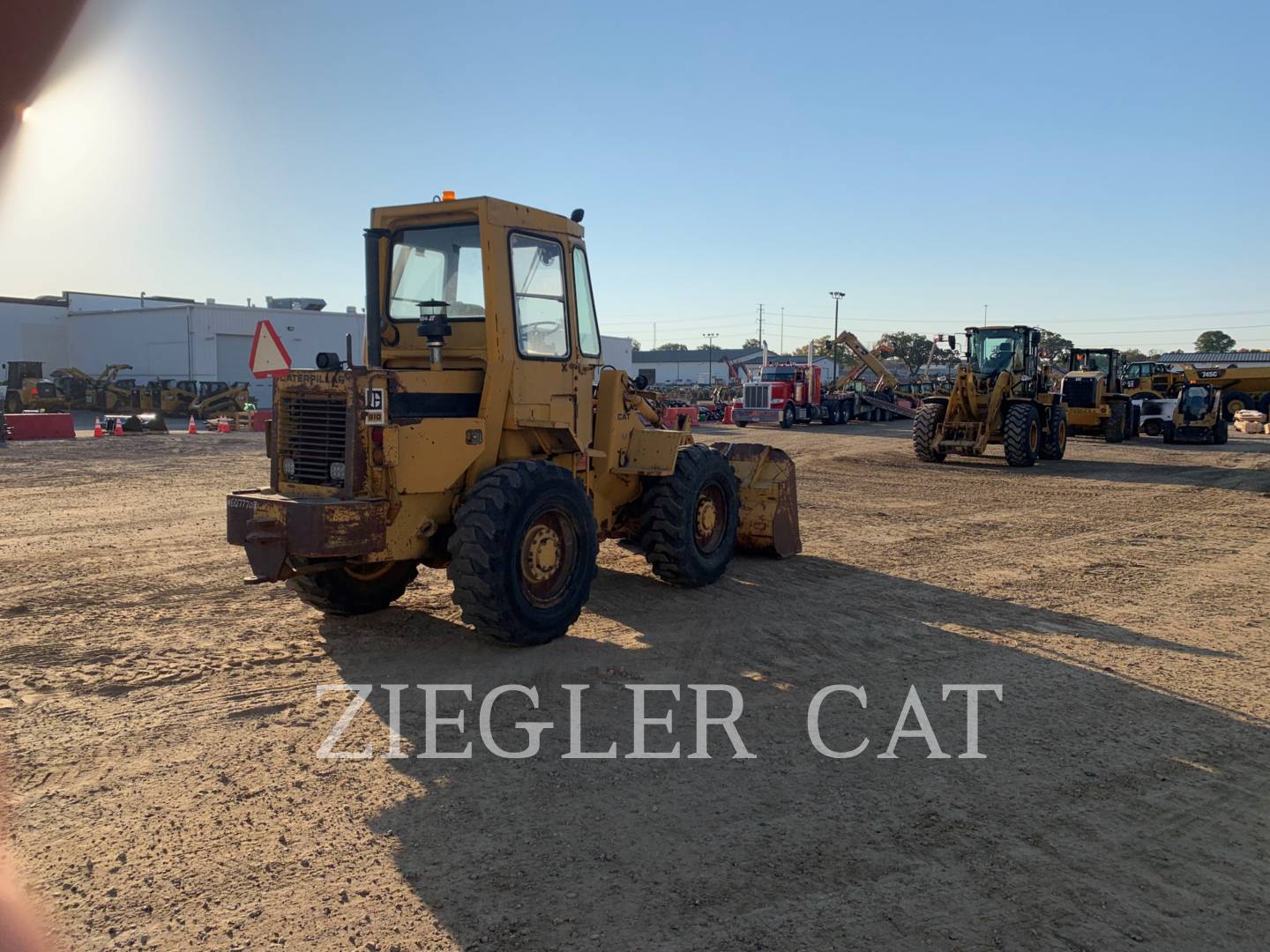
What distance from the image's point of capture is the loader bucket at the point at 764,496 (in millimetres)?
9445

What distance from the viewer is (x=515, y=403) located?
22.0 feet

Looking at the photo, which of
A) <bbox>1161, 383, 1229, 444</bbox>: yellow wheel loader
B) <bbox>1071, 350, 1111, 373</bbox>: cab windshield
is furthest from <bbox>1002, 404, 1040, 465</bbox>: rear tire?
<bbox>1071, 350, 1111, 373</bbox>: cab windshield

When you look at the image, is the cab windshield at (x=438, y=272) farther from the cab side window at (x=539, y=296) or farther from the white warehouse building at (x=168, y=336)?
the white warehouse building at (x=168, y=336)

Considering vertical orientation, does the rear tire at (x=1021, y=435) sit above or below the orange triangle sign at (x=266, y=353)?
below

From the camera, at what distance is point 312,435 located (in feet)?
20.7

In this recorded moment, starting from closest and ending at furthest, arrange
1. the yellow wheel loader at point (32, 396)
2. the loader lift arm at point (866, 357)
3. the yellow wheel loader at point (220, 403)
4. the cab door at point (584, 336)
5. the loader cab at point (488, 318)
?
1. the loader cab at point (488, 318)
2. the cab door at point (584, 336)
3. the yellow wheel loader at point (220, 403)
4. the yellow wheel loader at point (32, 396)
5. the loader lift arm at point (866, 357)

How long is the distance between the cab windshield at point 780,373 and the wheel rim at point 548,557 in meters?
30.8

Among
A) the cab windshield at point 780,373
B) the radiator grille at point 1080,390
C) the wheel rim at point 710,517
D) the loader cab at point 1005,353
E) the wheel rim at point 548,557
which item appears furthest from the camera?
the cab windshield at point 780,373

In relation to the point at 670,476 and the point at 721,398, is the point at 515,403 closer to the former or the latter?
the point at 670,476

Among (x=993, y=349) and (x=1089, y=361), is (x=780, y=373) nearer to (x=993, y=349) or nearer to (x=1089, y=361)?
(x=1089, y=361)

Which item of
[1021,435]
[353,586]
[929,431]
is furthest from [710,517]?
[929,431]

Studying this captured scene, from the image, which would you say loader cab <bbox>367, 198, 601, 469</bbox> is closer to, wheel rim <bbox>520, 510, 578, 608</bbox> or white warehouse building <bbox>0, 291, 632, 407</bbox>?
wheel rim <bbox>520, 510, 578, 608</bbox>

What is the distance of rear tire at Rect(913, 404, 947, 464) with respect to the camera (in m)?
20.7

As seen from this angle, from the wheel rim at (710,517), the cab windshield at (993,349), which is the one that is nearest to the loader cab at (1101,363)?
the cab windshield at (993,349)
